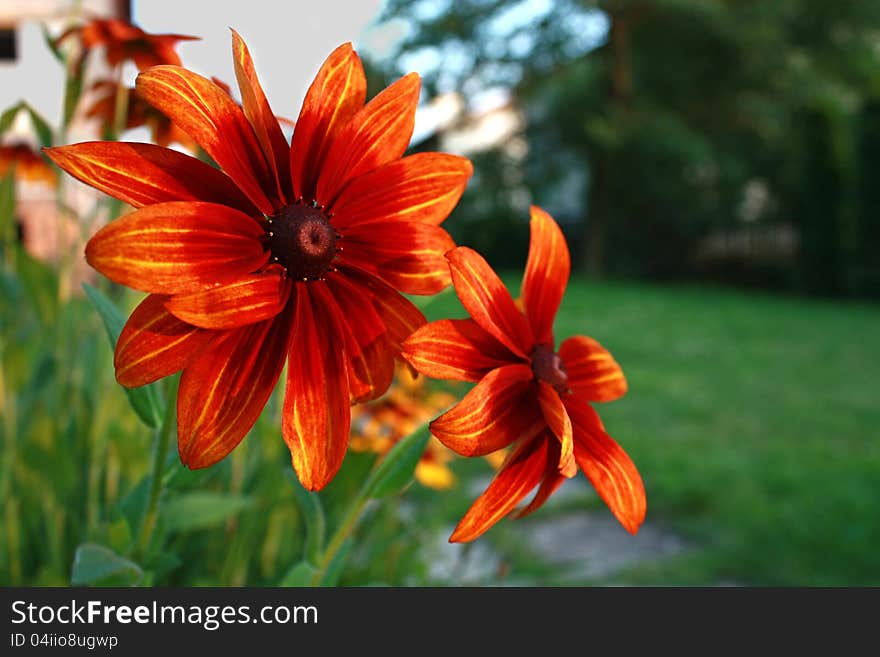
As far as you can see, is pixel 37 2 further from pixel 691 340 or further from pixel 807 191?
pixel 807 191

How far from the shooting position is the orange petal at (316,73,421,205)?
0.36 metres

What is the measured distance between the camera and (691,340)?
570cm

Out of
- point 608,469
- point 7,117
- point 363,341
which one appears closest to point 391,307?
point 363,341

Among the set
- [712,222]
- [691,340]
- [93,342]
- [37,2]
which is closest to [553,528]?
[93,342]

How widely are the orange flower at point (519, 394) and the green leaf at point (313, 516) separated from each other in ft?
0.42

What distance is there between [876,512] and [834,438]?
0.87m

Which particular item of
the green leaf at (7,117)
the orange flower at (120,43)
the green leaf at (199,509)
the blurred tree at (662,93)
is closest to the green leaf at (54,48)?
the orange flower at (120,43)

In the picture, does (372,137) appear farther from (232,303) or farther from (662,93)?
(662,93)

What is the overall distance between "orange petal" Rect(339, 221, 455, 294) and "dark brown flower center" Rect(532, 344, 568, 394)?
0.06 metres

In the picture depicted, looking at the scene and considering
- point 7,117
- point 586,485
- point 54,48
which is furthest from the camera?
point 586,485

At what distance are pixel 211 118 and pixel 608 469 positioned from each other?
0.23 meters

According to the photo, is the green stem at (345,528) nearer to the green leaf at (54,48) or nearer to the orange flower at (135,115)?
the orange flower at (135,115)

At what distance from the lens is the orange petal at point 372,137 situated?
1.20 ft

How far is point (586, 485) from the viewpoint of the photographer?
8.88 ft
